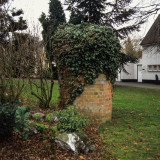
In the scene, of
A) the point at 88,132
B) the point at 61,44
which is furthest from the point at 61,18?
the point at 88,132

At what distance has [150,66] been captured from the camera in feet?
79.0

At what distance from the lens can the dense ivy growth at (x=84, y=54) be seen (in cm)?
577

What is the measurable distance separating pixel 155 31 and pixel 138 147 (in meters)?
5.37

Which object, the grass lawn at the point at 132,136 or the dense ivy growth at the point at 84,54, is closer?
the grass lawn at the point at 132,136

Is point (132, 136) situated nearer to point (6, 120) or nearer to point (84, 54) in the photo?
point (84, 54)

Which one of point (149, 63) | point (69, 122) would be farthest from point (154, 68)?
point (69, 122)

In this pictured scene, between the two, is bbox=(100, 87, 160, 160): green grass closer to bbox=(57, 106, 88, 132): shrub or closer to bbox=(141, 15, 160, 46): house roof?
bbox=(57, 106, 88, 132): shrub

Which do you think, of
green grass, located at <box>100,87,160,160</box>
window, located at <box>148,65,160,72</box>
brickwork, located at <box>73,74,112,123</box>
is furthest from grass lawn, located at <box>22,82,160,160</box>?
window, located at <box>148,65,160,72</box>

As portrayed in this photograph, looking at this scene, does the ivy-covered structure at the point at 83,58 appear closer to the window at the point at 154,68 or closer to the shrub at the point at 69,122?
the shrub at the point at 69,122

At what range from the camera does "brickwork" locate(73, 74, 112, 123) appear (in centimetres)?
598

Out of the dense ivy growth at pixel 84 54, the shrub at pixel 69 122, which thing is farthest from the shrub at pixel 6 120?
the dense ivy growth at pixel 84 54

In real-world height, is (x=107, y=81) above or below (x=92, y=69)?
below

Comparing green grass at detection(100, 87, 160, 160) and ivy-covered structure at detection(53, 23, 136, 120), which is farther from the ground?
ivy-covered structure at detection(53, 23, 136, 120)

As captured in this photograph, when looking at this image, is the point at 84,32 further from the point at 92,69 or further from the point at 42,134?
the point at 42,134
